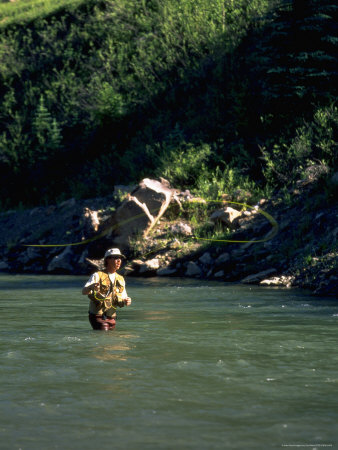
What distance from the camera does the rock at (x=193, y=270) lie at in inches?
770

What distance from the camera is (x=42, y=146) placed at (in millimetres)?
32938

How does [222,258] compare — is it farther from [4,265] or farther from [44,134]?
[44,134]

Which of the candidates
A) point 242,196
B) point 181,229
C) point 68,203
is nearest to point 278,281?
point 181,229

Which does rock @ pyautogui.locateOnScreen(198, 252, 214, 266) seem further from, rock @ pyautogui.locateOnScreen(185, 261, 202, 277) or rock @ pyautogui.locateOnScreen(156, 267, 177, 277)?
rock @ pyautogui.locateOnScreen(156, 267, 177, 277)

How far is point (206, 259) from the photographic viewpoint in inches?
784

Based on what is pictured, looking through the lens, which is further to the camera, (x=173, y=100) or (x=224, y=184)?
(x=173, y=100)

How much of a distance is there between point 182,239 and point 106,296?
11.3m

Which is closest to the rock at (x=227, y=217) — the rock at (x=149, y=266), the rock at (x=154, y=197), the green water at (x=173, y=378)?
the rock at (x=154, y=197)

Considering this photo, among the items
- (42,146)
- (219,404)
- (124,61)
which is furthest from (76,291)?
(124,61)

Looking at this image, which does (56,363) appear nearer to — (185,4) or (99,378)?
(99,378)

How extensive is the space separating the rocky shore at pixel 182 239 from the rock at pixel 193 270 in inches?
1.0

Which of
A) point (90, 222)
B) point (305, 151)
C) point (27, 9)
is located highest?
point (27, 9)

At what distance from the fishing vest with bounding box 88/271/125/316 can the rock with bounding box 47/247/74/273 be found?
11.9 meters

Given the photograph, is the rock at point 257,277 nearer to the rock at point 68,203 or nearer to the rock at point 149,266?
the rock at point 149,266
